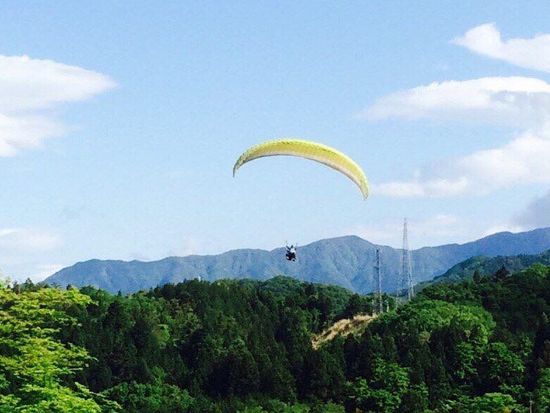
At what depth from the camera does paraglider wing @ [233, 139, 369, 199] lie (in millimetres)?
33094

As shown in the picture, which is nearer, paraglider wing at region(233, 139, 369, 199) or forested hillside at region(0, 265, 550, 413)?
paraglider wing at region(233, 139, 369, 199)

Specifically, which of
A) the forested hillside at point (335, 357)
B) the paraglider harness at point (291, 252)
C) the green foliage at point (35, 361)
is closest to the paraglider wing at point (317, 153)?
the paraglider harness at point (291, 252)

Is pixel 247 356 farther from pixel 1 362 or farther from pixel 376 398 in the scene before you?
pixel 1 362

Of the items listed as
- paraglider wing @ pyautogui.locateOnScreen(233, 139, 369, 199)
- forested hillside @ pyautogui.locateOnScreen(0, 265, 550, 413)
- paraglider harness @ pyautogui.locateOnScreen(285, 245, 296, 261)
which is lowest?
forested hillside @ pyautogui.locateOnScreen(0, 265, 550, 413)

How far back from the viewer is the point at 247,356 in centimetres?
8319

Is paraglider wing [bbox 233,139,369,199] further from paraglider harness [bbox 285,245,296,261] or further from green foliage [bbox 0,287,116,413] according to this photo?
green foliage [bbox 0,287,116,413]

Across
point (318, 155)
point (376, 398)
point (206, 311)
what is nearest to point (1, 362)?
point (318, 155)

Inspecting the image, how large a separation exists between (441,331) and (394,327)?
7.95 m

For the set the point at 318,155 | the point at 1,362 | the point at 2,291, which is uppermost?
the point at 318,155

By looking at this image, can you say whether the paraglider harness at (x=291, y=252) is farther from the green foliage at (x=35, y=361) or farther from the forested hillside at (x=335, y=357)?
the forested hillside at (x=335, y=357)

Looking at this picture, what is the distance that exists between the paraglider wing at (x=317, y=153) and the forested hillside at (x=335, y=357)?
27.0 metres

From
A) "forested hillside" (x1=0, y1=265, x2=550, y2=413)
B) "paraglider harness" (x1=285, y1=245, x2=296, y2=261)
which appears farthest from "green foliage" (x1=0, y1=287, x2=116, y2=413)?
"forested hillside" (x1=0, y1=265, x2=550, y2=413)

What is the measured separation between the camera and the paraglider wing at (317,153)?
3309 centimetres

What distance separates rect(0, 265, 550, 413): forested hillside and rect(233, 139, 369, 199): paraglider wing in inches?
1061
